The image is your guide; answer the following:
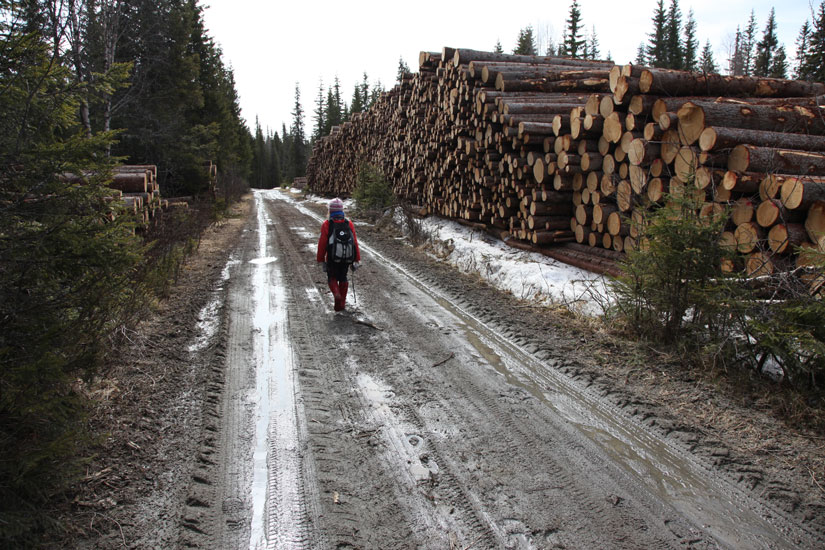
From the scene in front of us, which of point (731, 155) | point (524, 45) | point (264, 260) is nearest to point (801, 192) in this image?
point (731, 155)

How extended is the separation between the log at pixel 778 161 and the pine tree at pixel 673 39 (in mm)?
41074

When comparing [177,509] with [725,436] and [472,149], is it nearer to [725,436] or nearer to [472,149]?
[725,436]

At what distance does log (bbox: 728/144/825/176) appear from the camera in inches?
213

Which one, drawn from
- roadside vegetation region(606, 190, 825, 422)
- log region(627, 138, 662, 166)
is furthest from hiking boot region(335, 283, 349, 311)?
log region(627, 138, 662, 166)

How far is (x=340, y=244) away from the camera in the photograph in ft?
22.8

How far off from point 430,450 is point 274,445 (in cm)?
117

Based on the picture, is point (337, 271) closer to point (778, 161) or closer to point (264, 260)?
point (264, 260)

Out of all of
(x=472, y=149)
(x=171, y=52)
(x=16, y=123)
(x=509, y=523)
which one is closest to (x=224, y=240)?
(x=472, y=149)

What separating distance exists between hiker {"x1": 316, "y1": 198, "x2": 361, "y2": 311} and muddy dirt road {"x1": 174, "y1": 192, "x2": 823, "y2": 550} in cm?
112

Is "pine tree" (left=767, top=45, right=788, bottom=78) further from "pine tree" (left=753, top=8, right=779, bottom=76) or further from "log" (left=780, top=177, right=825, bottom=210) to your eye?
"log" (left=780, top=177, right=825, bottom=210)

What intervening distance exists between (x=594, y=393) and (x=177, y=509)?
347 centimetres

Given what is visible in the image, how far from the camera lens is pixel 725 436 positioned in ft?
12.0

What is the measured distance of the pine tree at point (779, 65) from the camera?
3437 cm

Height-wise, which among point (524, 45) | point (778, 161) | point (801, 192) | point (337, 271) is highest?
point (524, 45)
